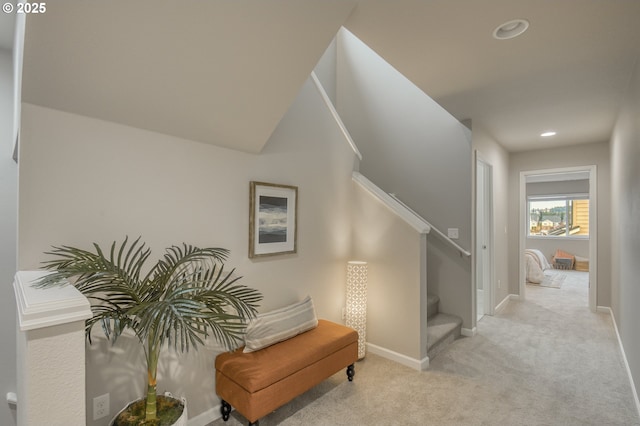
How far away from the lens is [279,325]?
2268 millimetres

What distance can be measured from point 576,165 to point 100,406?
20.3 feet

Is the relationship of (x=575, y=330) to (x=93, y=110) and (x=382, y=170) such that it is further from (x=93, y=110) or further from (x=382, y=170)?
(x=93, y=110)

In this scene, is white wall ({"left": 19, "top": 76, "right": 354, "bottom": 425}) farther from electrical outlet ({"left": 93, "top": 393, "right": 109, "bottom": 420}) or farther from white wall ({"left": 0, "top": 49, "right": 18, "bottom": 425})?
white wall ({"left": 0, "top": 49, "right": 18, "bottom": 425})

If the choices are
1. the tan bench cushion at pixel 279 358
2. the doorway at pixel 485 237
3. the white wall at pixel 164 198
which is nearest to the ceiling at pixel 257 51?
the white wall at pixel 164 198

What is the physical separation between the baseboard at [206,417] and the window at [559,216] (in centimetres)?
961

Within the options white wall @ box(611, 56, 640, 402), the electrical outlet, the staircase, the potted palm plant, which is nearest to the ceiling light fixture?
white wall @ box(611, 56, 640, 402)

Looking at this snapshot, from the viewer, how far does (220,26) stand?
1.43m

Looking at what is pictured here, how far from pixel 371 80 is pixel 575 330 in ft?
13.4

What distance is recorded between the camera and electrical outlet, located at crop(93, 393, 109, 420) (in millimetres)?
1611

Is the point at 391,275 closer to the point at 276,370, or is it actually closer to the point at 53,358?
the point at 276,370

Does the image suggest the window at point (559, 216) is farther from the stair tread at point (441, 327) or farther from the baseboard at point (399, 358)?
the baseboard at point (399, 358)

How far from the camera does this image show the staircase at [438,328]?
10.0ft

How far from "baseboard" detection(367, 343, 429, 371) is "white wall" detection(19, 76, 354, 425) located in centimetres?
68

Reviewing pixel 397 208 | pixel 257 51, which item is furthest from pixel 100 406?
pixel 397 208
